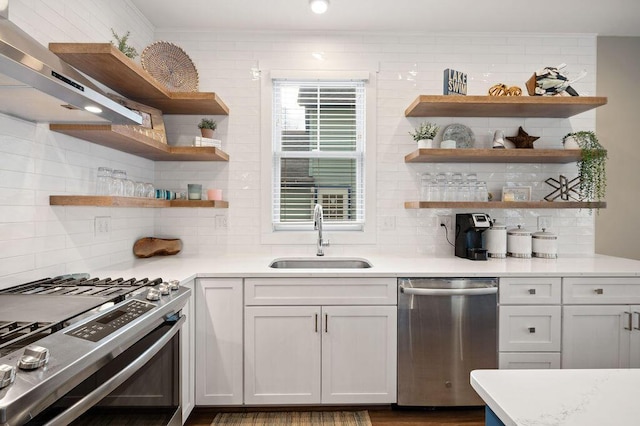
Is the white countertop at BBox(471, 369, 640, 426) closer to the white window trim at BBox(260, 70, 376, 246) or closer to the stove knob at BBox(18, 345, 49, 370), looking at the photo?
the stove knob at BBox(18, 345, 49, 370)

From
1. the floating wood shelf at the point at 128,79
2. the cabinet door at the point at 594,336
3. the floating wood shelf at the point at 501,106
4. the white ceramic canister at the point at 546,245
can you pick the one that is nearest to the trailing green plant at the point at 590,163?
the floating wood shelf at the point at 501,106

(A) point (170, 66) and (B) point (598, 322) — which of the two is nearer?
(B) point (598, 322)

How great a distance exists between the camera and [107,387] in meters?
1.09

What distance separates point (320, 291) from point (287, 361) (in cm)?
48

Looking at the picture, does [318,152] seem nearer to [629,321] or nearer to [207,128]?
[207,128]

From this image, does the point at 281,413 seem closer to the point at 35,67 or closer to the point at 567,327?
the point at 567,327

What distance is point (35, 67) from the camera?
997 millimetres

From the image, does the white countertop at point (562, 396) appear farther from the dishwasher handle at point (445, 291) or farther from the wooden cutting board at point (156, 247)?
the wooden cutting board at point (156, 247)

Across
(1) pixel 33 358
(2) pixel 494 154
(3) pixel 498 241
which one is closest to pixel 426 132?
(2) pixel 494 154

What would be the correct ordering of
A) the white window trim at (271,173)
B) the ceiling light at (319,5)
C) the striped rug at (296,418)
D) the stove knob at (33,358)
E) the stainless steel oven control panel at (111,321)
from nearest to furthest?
1. the stove knob at (33,358)
2. the stainless steel oven control panel at (111,321)
3. the striped rug at (296,418)
4. the ceiling light at (319,5)
5. the white window trim at (271,173)

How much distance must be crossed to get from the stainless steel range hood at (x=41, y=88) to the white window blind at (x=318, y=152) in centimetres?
142

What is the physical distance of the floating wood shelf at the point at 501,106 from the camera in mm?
2510

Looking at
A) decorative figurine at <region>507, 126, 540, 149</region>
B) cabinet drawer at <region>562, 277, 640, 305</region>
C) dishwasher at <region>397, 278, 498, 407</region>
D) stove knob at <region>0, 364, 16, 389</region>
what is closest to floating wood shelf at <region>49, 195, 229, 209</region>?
stove knob at <region>0, 364, 16, 389</region>

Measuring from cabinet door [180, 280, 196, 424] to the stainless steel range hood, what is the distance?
0.99 metres
